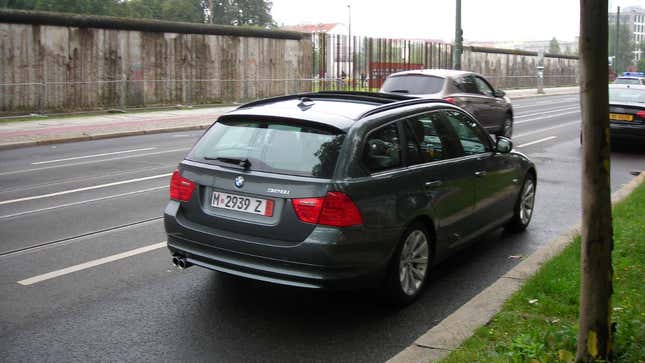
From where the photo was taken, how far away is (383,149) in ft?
18.2

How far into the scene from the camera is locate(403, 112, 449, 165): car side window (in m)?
5.89

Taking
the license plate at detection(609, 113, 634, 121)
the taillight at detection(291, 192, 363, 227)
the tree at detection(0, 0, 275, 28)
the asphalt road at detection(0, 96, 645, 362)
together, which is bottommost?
the asphalt road at detection(0, 96, 645, 362)

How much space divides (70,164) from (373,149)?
9.87 meters

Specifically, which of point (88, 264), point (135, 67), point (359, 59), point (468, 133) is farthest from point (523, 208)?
point (359, 59)

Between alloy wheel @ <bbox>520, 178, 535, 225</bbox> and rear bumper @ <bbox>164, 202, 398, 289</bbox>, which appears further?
alloy wheel @ <bbox>520, 178, 535, 225</bbox>

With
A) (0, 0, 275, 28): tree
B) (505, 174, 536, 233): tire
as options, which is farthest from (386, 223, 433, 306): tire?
(0, 0, 275, 28): tree

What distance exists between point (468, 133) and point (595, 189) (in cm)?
324

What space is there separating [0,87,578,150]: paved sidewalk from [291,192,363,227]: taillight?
13801 millimetres

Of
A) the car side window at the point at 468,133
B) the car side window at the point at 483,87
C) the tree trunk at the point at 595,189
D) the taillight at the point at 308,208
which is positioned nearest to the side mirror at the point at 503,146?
the car side window at the point at 468,133

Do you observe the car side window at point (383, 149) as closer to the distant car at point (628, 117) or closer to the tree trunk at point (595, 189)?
the tree trunk at point (595, 189)

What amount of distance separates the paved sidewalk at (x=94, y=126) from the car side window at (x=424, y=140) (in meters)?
13.3

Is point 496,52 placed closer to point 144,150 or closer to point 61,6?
point 61,6

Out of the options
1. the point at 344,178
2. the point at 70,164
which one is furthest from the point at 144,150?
the point at 344,178

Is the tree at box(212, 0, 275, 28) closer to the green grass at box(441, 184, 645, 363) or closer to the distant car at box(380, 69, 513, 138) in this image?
the distant car at box(380, 69, 513, 138)
